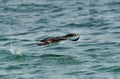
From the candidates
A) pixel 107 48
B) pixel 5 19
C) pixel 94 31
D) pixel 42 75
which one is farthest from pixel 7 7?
pixel 42 75

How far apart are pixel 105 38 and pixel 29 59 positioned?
4.65m

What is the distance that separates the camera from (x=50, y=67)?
18875 mm

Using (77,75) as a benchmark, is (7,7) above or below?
above

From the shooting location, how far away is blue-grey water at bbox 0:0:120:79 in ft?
60.4

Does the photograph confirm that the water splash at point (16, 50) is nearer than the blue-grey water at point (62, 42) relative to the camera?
No

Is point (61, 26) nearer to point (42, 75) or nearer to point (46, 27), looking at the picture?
point (46, 27)

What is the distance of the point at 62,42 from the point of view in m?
23.1

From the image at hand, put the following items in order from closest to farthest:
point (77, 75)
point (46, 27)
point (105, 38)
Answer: point (77, 75)
point (105, 38)
point (46, 27)

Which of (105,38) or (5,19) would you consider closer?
(105,38)

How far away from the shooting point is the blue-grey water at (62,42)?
60.4ft

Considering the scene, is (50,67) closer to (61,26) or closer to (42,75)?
(42,75)

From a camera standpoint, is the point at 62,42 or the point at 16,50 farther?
the point at 62,42

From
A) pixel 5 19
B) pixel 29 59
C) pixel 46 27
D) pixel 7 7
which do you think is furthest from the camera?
pixel 7 7

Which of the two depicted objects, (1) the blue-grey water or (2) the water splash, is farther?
(2) the water splash
